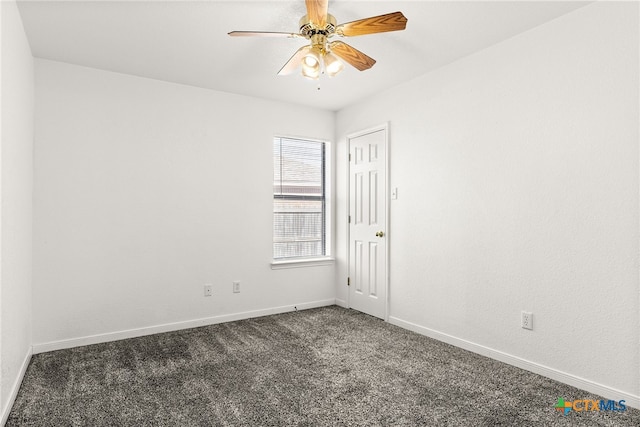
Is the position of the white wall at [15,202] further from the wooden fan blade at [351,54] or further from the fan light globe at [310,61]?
the wooden fan blade at [351,54]

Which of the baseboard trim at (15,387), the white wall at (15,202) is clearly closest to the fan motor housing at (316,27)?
the white wall at (15,202)

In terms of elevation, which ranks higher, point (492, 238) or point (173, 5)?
point (173, 5)

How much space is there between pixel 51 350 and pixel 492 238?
376 cm

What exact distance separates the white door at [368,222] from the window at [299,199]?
0.46 m

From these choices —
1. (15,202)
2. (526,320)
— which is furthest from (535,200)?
(15,202)

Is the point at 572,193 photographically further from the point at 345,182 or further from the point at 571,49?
the point at 345,182

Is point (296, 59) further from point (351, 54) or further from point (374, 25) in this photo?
point (374, 25)

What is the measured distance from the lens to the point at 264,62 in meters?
3.28

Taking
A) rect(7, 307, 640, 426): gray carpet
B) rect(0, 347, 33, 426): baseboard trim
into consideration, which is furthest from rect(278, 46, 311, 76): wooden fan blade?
rect(0, 347, 33, 426): baseboard trim

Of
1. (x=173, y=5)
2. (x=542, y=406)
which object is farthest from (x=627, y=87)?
(x=173, y=5)

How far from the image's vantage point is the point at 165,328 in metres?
Answer: 3.67

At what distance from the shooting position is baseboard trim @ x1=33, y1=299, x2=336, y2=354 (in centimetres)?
318

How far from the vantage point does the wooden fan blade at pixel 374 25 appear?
208cm

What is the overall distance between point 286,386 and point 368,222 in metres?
2.22
